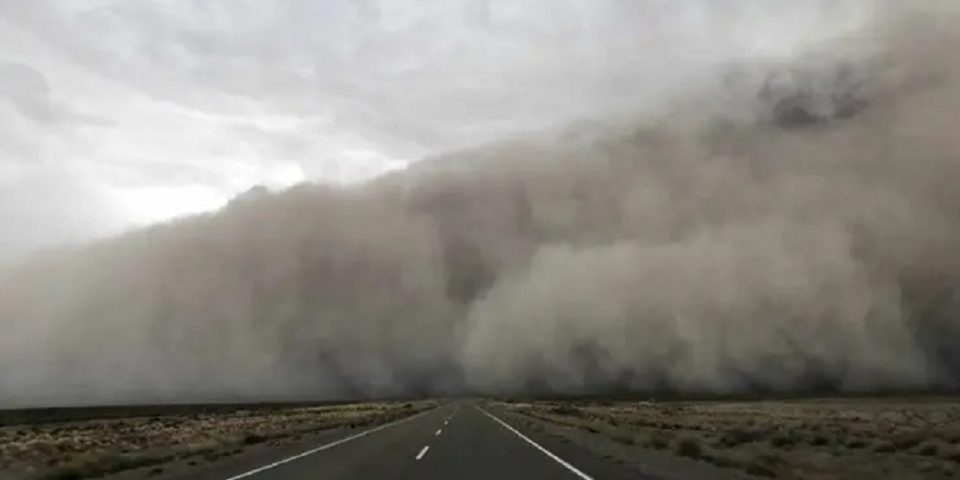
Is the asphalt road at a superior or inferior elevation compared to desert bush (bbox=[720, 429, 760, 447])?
superior

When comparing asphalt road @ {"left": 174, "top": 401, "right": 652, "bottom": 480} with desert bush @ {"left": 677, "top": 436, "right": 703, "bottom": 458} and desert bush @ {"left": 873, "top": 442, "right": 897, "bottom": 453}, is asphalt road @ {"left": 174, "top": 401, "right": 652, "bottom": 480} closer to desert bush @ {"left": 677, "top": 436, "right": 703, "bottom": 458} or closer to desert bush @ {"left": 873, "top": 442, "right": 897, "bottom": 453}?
desert bush @ {"left": 677, "top": 436, "right": 703, "bottom": 458}

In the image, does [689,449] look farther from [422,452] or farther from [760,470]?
[422,452]

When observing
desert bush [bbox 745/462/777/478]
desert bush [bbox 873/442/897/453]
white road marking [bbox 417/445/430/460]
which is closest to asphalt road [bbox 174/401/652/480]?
white road marking [bbox 417/445/430/460]

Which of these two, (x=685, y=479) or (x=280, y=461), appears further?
(x=280, y=461)

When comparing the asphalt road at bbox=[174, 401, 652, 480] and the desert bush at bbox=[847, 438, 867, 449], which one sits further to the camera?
the desert bush at bbox=[847, 438, 867, 449]

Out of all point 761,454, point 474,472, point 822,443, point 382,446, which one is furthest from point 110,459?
point 822,443

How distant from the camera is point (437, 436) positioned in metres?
33.2

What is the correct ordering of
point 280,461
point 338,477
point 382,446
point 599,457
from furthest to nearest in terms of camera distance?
point 382,446
point 599,457
point 280,461
point 338,477

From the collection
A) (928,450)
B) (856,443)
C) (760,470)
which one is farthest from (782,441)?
(760,470)

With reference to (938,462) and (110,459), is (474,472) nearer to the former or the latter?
(110,459)

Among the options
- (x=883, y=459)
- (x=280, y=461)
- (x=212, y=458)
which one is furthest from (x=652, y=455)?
(x=212, y=458)

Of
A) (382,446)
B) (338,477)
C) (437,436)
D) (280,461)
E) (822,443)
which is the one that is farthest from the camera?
(437,436)

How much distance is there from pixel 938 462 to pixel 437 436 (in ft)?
58.3

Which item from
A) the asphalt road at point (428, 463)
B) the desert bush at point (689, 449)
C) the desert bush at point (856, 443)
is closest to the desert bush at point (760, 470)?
the asphalt road at point (428, 463)
